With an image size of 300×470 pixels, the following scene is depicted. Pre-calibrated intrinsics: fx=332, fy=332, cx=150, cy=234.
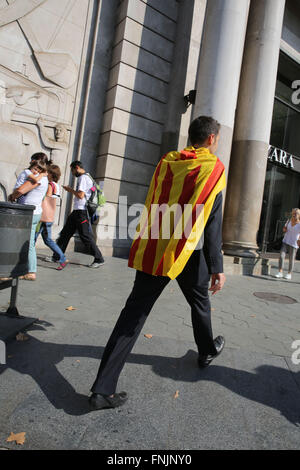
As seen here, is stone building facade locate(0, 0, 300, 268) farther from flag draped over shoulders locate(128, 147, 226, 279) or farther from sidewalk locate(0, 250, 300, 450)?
flag draped over shoulders locate(128, 147, 226, 279)

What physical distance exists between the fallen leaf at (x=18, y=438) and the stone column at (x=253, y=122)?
7.25m

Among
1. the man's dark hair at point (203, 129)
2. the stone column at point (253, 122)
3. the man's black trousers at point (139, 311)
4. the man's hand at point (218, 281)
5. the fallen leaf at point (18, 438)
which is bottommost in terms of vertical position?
the fallen leaf at point (18, 438)

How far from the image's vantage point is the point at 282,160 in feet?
41.5

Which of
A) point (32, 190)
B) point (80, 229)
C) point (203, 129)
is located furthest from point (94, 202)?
point (203, 129)

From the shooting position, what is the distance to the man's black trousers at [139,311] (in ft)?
6.73

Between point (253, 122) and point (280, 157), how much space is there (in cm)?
448

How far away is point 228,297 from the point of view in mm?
5406

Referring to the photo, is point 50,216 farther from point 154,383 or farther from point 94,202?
point 154,383

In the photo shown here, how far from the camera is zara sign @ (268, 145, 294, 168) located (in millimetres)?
12164

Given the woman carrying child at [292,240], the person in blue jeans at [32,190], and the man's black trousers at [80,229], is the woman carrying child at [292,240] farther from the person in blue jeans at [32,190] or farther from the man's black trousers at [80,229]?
the person in blue jeans at [32,190]

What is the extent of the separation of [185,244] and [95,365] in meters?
1.27

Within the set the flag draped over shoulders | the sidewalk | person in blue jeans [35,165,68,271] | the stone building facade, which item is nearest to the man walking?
the flag draped over shoulders

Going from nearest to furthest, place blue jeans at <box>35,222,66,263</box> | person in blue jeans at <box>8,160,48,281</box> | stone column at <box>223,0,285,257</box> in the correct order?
person in blue jeans at <box>8,160,48,281</box>, blue jeans at <box>35,222,66,263</box>, stone column at <box>223,0,285,257</box>

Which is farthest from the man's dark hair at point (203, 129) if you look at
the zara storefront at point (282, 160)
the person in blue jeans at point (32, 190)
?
the zara storefront at point (282, 160)
